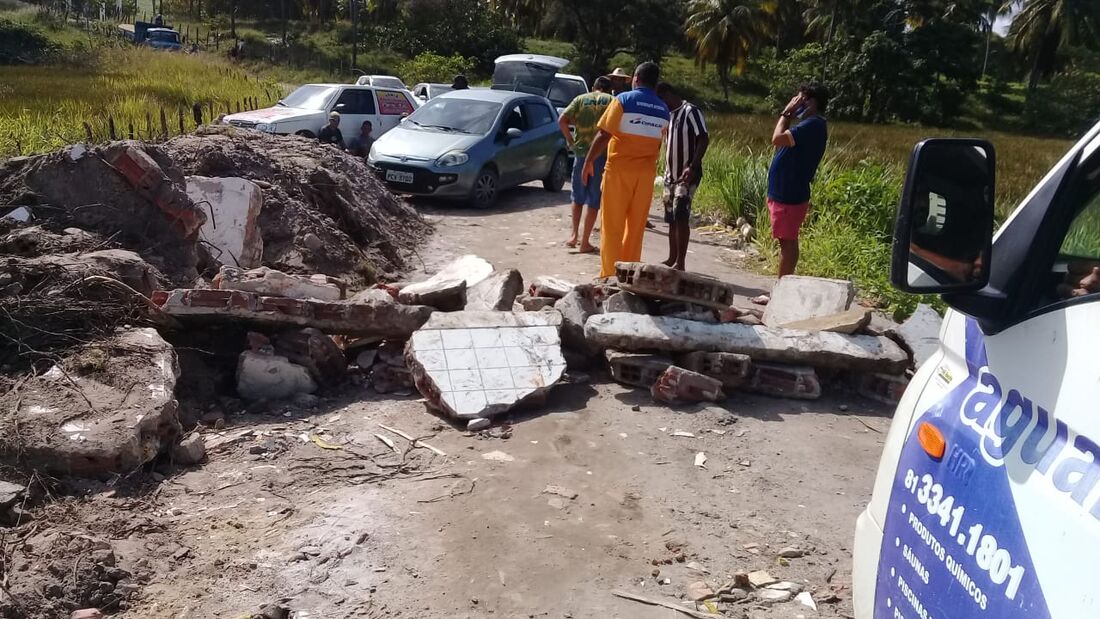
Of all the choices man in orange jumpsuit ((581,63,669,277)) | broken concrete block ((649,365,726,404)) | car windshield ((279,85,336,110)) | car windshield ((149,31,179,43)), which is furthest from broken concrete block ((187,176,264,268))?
car windshield ((149,31,179,43))

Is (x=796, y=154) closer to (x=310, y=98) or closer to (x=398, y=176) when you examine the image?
(x=398, y=176)

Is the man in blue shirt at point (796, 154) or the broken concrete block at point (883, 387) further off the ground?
the man in blue shirt at point (796, 154)

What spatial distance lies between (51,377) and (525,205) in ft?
28.6

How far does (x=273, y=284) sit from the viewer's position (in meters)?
5.89

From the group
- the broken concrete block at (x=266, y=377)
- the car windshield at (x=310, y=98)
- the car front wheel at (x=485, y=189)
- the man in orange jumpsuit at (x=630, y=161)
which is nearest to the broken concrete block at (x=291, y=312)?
the broken concrete block at (x=266, y=377)

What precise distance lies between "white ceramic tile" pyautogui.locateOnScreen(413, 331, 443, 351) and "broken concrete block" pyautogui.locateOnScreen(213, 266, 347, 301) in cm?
85

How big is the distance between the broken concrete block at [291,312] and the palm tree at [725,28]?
41604mm

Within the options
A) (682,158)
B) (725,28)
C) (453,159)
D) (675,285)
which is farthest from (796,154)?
(725,28)

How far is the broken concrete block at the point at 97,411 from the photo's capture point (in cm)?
421

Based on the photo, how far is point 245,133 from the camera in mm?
9734

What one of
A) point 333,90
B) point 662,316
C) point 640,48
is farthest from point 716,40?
point 662,316

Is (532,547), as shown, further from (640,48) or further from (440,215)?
(640,48)

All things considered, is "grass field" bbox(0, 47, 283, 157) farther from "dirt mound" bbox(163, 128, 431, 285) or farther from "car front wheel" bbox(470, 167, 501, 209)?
"car front wheel" bbox(470, 167, 501, 209)

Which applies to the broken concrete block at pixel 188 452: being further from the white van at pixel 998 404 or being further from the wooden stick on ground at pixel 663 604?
the white van at pixel 998 404
